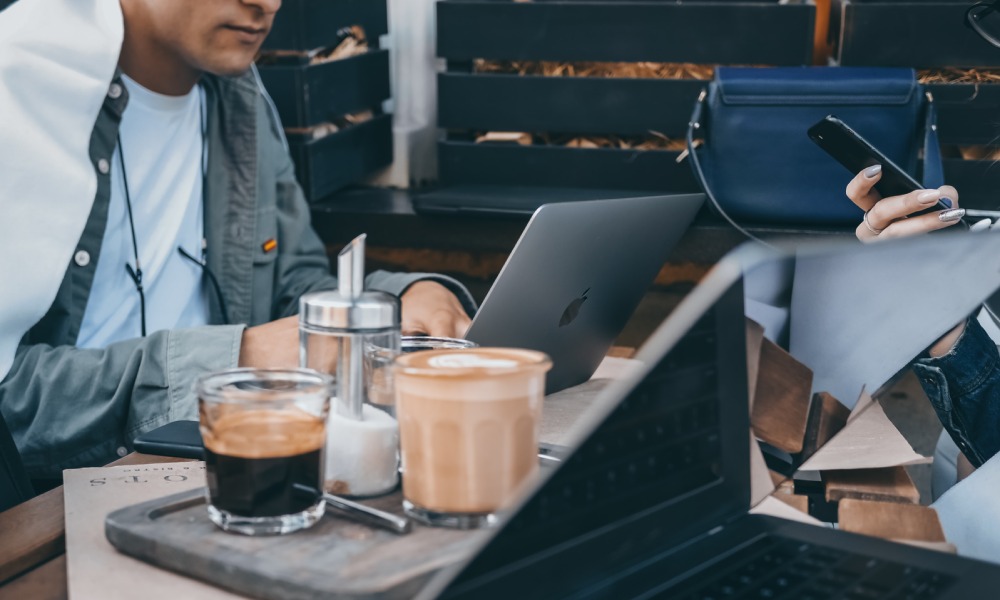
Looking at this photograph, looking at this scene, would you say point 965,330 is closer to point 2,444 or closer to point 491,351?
point 491,351

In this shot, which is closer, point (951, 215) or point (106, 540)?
Result: point (106, 540)

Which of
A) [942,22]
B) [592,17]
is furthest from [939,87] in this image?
[592,17]

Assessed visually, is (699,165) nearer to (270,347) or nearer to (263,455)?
(270,347)

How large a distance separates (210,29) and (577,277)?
77 centimetres

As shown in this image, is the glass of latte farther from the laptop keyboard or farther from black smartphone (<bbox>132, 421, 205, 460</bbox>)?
black smartphone (<bbox>132, 421, 205, 460</bbox>)

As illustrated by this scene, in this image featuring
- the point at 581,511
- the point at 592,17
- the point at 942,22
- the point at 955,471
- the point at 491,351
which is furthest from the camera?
the point at 592,17

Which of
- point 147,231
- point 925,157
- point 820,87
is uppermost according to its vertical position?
point 820,87

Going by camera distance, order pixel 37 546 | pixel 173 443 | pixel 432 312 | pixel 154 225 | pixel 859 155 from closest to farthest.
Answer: pixel 37 546, pixel 173 443, pixel 432 312, pixel 859 155, pixel 154 225

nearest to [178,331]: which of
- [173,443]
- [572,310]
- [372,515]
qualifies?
[173,443]

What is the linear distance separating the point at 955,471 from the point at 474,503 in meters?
0.78

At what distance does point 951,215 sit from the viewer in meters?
1.24

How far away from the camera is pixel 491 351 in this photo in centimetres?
65

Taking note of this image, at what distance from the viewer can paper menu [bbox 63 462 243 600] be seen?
61cm

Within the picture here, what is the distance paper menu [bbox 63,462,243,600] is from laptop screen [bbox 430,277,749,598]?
19cm
